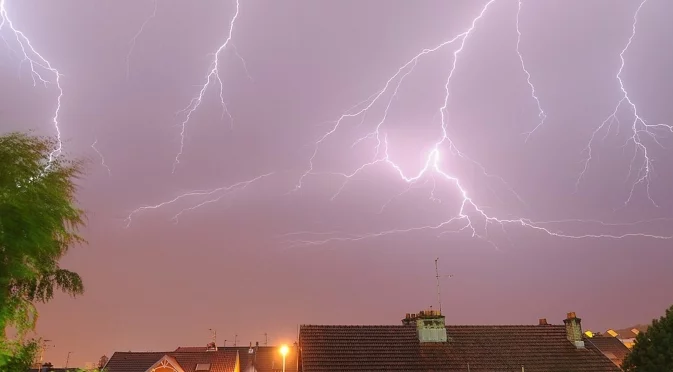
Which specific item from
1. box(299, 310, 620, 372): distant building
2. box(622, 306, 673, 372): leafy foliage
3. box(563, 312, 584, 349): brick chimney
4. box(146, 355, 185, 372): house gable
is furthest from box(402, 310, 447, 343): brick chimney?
box(146, 355, 185, 372): house gable

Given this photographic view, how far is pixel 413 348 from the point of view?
2562 centimetres

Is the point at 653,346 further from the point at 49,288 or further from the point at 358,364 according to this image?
the point at 49,288

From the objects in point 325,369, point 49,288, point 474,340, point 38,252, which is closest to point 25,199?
point 38,252

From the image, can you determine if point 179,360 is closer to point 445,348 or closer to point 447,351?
point 445,348

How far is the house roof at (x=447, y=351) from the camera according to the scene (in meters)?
24.2

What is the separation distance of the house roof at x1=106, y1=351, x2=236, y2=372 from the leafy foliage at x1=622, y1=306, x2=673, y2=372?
2705cm

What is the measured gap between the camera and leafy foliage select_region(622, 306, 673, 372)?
17.3 meters

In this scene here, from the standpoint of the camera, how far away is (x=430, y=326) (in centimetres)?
2633

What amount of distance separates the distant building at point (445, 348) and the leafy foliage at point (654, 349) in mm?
7199

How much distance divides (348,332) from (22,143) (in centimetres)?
1805

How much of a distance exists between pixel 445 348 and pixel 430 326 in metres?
1.26

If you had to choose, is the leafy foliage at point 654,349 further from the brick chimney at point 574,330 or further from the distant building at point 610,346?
the distant building at point 610,346

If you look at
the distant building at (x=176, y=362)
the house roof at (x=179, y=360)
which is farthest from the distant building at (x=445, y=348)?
the house roof at (x=179, y=360)

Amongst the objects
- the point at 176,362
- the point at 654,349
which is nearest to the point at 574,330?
the point at 654,349
